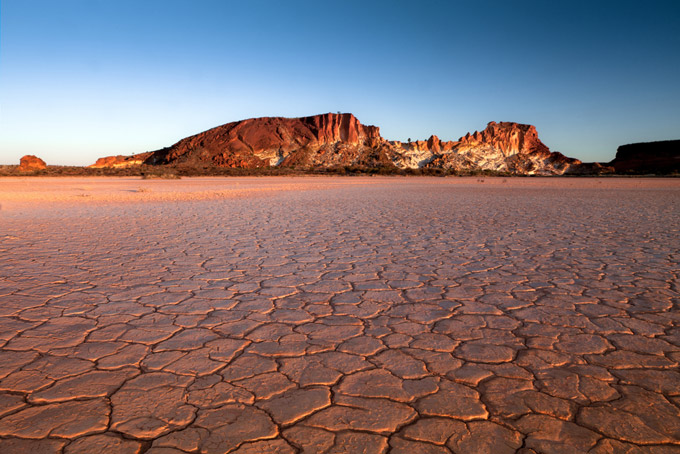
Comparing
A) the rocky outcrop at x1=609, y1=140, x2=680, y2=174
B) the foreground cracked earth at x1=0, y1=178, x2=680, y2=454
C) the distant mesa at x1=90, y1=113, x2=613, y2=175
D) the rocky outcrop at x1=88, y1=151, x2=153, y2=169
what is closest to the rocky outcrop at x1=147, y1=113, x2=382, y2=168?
the distant mesa at x1=90, y1=113, x2=613, y2=175

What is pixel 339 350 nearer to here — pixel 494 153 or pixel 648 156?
pixel 494 153

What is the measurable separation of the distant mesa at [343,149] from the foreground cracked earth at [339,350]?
65483 millimetres

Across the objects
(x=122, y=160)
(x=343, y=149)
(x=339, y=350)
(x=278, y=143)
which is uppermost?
(x=278, y=143)

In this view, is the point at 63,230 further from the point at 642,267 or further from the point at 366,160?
the point at 366,160

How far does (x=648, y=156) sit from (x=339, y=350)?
303 ft

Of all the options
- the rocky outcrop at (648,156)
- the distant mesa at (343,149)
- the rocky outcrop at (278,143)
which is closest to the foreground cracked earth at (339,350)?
the distant mesa at (343,149)

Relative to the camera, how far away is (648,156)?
74.1 metres

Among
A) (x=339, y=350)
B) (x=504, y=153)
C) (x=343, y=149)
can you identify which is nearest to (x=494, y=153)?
(x=504, y=153)

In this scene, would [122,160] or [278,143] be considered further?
[122,160]

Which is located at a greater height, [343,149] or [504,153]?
[343,149]

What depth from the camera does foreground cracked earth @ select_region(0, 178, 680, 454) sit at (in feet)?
5.61

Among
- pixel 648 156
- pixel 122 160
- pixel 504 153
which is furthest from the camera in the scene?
pixel 122 160

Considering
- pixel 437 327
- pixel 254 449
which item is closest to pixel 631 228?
pixel 437 327

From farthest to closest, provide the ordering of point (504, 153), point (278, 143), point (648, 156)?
point (504, 153) < point (278, 143) < point (648, 156)
